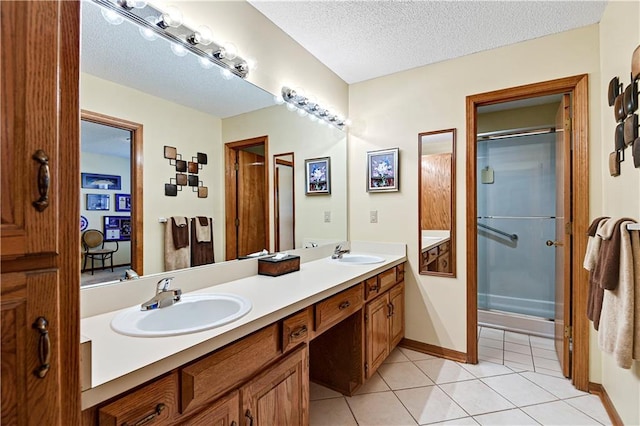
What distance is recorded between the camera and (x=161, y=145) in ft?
4.62

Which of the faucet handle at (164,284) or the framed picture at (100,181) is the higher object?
the framed picture at (100,181)

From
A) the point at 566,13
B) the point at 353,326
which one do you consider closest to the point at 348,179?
the point at 353,326

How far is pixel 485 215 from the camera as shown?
3.71m

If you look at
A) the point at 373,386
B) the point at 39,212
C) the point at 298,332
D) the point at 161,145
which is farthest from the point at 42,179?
the point at 373,386

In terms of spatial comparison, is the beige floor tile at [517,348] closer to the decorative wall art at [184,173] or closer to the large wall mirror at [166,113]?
the large wall mirror at [166,113]

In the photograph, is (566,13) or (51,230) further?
(566,13)

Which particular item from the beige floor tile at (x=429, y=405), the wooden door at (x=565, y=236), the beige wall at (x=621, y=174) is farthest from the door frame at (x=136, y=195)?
the wooden door at (x=565, y=236)

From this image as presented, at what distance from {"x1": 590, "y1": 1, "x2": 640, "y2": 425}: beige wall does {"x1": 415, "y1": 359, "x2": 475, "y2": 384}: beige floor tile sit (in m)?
0.77

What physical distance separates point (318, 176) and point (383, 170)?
1.91ft

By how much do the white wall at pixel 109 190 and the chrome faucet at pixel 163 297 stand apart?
173mm

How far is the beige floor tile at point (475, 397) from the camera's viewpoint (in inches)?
71.6

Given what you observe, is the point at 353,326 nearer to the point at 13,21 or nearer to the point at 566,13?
the point at 13,21

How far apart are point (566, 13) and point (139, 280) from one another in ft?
9.23

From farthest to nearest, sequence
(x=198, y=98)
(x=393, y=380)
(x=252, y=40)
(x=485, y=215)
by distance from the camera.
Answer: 1. (x=485, y=215)
2. (x=393, y=380)
3. (x=252, y=40)
4. (x=198, y=98)
